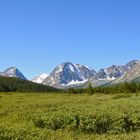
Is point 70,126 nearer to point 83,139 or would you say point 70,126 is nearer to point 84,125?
point 84,125

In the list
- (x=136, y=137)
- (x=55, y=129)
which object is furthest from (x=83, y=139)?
(x=55, y=129)

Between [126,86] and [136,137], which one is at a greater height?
[126,86]

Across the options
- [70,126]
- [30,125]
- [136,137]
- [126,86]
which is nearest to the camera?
[136,137]

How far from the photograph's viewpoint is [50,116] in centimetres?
3272

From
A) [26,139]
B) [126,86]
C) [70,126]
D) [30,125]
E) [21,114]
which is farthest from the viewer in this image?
[126,86]

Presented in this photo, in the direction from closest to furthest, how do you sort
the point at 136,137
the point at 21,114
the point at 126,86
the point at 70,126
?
the point at 136,137 < the point at 70,126 < the point at 21,114 < the point at 126,86

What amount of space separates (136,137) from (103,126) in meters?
5.42

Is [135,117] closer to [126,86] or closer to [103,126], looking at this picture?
[103,126]

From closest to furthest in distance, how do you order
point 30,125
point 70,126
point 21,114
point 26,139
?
point 26,139 < point 70,126 < point 30,125 < point 21,114

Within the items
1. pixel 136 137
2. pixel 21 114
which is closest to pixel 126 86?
pixel 21 114

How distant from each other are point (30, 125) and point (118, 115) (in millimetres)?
7034

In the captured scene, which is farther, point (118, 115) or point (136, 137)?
point (118, 115)

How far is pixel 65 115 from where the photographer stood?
32.5 meters

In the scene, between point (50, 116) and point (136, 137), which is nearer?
point (136, 137)
